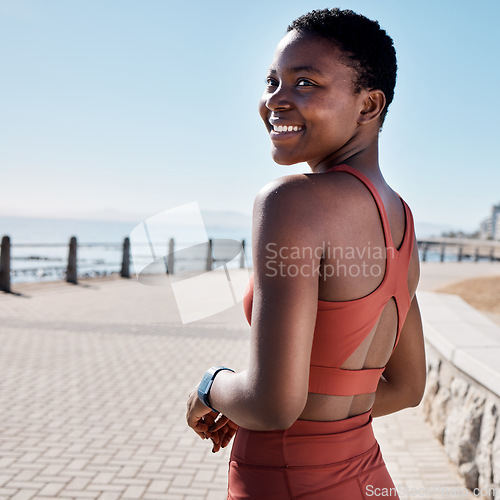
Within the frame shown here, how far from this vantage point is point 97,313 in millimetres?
10797

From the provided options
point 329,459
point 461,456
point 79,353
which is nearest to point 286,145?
point 329,459

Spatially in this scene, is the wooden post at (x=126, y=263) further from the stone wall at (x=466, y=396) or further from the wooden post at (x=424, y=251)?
the wooden post at (x=424, y=251)

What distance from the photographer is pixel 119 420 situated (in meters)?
5.04

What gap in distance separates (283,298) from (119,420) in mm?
4568

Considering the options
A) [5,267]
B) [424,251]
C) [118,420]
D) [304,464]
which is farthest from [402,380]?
[424,251]

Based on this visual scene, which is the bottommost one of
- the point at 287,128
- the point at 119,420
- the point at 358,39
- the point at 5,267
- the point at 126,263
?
the point at 126,263

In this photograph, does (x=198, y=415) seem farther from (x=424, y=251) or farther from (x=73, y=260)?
(x=424, y=251)

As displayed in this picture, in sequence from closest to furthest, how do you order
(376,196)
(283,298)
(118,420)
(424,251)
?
(283,298) < (376,196) < (118,420) < (424,251)

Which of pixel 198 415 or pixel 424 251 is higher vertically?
pixel 198 415

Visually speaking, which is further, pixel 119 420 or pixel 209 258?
pixel 209 258

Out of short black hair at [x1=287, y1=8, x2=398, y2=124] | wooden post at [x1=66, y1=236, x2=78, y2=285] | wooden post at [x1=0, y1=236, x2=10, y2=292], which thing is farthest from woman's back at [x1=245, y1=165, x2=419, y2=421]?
wooden post at [x1=66, y1=236, x2=78, y2=285]

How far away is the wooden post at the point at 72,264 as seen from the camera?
15.6 metres

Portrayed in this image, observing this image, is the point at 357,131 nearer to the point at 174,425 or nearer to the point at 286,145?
the point at 286,145

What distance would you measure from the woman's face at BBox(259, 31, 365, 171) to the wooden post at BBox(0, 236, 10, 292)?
13.7m
